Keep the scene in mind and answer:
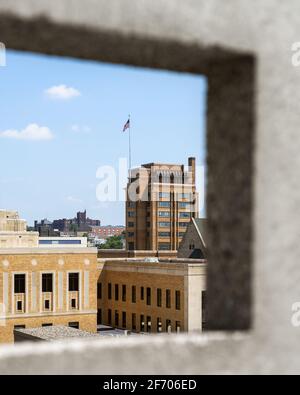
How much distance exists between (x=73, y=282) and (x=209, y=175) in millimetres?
49952

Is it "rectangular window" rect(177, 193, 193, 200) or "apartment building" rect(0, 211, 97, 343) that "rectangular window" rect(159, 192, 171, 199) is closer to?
"rectangular window" rect(177, 193, 193, 200)

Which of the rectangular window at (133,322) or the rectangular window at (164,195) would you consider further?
the rectangular window at (164,195)

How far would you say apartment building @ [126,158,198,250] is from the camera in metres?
101

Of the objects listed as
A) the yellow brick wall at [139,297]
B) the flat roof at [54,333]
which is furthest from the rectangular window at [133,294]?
the flat roof at [54,333]

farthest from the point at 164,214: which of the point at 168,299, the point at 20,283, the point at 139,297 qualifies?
the point at 20,283

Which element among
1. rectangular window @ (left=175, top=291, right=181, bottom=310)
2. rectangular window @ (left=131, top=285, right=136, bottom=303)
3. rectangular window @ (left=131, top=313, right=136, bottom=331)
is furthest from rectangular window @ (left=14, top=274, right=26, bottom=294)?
rectangular window @ (left=131, top=313, right=136, bottom=331)

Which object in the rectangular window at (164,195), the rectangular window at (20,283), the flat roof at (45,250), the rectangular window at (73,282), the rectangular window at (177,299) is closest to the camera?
the flat roof at (45,250)

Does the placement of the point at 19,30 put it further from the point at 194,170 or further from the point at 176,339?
the point at 194,170

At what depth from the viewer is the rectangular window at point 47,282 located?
4950cm

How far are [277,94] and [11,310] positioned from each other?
4814cm

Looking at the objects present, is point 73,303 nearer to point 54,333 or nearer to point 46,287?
point 46,287

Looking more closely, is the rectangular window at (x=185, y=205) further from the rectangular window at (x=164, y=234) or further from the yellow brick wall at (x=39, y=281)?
the yellow brick wall at (x=39, y=281)

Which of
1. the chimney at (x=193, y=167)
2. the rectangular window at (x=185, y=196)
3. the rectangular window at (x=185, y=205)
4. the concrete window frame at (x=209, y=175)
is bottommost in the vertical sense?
the concrete window frame at (x=209, y=175)

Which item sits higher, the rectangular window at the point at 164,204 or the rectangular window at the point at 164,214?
the rectangular window at the point at 164,204
